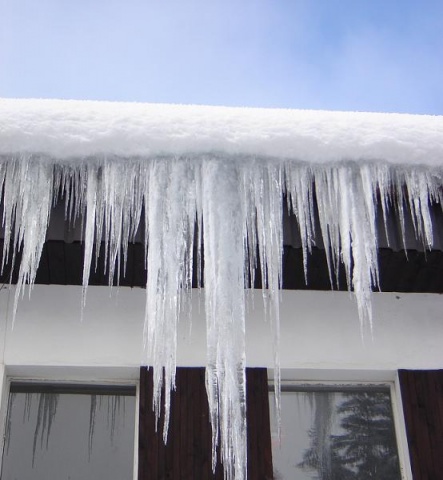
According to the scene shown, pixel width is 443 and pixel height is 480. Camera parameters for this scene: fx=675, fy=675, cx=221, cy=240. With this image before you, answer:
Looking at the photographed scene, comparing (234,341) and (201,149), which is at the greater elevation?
(201,149)

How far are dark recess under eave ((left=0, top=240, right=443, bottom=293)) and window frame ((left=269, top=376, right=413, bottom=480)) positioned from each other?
45 cm

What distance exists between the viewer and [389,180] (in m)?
2.69

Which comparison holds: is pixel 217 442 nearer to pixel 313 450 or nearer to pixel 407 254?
pixel 313 450

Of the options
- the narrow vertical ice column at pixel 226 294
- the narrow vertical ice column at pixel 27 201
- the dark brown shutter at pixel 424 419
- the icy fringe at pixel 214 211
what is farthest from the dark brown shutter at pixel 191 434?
the narrow vertical ice column at pixel 27 201

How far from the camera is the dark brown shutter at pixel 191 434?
3006mm

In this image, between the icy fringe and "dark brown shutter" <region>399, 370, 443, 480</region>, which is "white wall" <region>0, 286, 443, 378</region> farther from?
the icy fringe

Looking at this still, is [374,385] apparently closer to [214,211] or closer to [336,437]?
[336,437]

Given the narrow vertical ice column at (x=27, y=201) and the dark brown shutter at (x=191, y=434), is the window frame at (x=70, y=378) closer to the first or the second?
the dark brown shutter at (x=191, y=434)

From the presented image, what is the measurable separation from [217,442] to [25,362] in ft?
3.24

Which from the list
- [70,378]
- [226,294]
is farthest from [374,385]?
[70,378]

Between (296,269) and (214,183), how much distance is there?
74cm

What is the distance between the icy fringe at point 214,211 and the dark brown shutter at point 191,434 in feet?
0.68

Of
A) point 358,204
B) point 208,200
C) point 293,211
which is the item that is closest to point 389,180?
point 358,204

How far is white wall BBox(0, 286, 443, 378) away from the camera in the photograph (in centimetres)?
326
